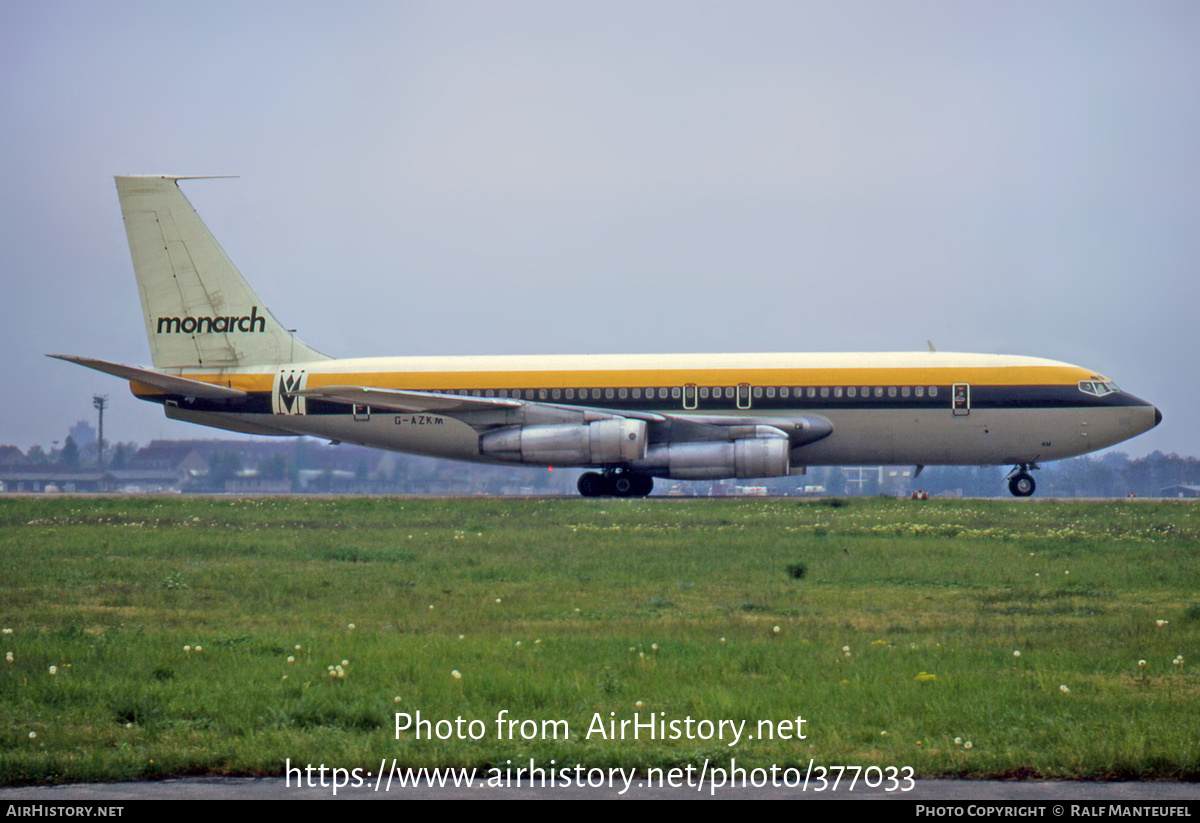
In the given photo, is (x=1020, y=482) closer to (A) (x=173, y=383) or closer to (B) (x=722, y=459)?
(B) (x=722, y=459)

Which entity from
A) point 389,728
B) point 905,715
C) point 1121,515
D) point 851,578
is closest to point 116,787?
point 389,728

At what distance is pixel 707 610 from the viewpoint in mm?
13422

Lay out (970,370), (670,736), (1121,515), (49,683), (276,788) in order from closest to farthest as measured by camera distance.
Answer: (276,788) → (670,736) → (49,683) → (1121,515) → (970,370)

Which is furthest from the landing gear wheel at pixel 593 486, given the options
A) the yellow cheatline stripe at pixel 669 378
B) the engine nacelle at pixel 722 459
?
the yellow cheatline stripe at pixel 669 378

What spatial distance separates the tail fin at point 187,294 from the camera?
120 feet

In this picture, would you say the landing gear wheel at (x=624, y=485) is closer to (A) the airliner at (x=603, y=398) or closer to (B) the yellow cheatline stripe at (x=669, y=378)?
(A) the airliner at (x=603, y=398)

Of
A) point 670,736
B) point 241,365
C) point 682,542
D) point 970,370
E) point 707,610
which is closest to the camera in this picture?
point 670,736

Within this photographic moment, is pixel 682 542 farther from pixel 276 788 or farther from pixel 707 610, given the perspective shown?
pixel 276 788

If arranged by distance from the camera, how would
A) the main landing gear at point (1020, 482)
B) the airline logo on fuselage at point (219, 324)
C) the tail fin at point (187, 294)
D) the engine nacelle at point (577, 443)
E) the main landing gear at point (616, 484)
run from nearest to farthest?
1. the engine nacelle at point (577, 443)
2. the main landing gear at point (1020, 482)
3. the main landing gear at point (616, 484)
4. the tail fin at point (187, 294)
5. the airline logo on fuselage at point (219, 324)

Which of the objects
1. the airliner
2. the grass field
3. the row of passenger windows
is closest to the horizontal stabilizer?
the airliner

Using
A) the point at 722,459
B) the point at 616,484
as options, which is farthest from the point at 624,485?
the point at 722,459

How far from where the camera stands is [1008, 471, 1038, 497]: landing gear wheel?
117 feet

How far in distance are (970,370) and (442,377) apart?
14732 mm

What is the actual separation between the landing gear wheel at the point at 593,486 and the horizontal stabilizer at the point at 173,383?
10.2 metres
